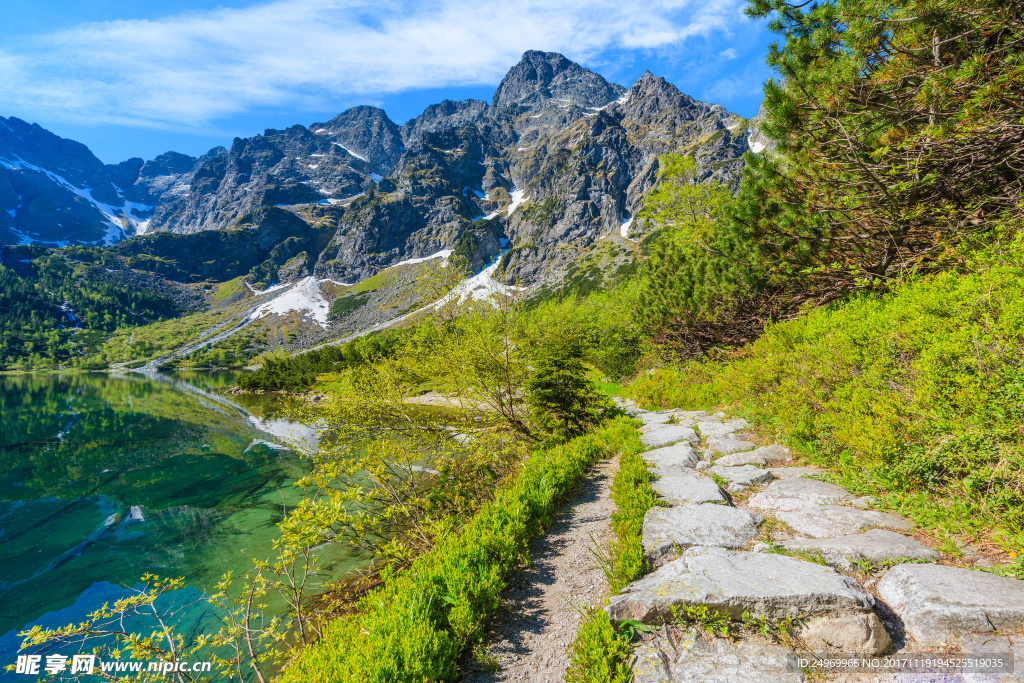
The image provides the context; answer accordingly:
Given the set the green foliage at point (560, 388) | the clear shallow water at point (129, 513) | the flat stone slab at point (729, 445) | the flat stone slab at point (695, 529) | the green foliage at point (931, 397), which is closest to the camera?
the green foliage at point (931, 397)

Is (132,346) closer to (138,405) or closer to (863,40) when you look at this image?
(138,405)

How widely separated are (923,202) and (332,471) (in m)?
10.4

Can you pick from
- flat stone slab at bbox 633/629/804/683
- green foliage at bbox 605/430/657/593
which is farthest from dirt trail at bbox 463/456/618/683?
flat stone slab at bbox 633/629/804/683

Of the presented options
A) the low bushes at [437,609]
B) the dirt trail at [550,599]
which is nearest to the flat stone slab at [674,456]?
the dirt trail at [550,599]

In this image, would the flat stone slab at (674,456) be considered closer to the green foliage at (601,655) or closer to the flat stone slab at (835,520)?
the flat stone slab at (835,520)

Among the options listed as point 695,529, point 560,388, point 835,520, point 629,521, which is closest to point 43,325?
point 560,388

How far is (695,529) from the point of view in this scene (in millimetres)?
4938

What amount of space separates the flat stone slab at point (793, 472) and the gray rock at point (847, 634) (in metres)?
3.43

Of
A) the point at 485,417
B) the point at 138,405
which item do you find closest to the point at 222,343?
the point at 138,405

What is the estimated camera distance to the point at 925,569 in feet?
10.7

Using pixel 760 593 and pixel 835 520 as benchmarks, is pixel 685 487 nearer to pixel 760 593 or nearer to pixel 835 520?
pixel 835 520

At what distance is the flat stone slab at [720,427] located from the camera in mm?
9391

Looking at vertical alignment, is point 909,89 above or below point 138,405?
above

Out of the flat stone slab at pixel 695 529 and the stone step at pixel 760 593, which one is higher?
the stone step at pixel 760 593
